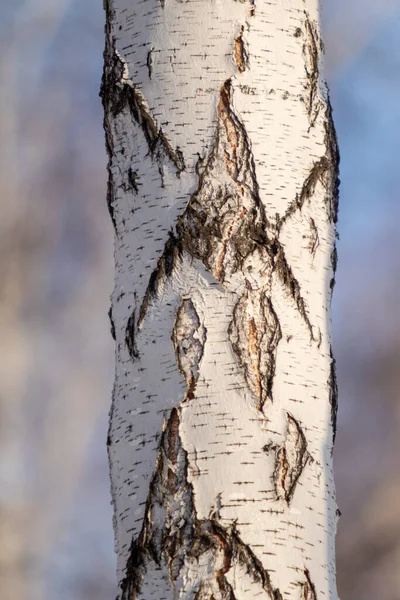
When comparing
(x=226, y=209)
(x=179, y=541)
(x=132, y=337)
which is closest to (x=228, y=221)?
(x=226, y=209)

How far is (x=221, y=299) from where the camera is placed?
2.64ft

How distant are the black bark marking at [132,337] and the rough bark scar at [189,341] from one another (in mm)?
41

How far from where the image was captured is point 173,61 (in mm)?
887

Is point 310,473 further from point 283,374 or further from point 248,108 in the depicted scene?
point 248,108

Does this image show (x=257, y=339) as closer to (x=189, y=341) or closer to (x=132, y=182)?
(x=189, y=341)

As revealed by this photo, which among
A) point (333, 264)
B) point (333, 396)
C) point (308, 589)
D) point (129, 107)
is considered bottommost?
point (308, 589)

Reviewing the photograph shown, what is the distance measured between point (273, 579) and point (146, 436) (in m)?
0.15

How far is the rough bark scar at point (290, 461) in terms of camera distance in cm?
77

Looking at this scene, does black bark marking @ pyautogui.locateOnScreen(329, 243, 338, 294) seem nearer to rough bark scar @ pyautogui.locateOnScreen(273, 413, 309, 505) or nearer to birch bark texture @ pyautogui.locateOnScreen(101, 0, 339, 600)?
birch bark texture @ pyautogui.locateOnScreen(101, 0, 339, 600)

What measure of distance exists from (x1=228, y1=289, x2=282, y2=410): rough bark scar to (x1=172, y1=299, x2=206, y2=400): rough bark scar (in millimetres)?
27

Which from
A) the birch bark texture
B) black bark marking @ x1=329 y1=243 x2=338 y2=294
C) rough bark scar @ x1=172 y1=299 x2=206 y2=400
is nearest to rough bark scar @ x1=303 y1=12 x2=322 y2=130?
the birch bark texture

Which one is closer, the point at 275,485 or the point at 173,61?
the point at 275,485

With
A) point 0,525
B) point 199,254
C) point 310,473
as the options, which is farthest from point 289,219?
point 0,525

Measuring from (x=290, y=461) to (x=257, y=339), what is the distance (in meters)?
0.10
